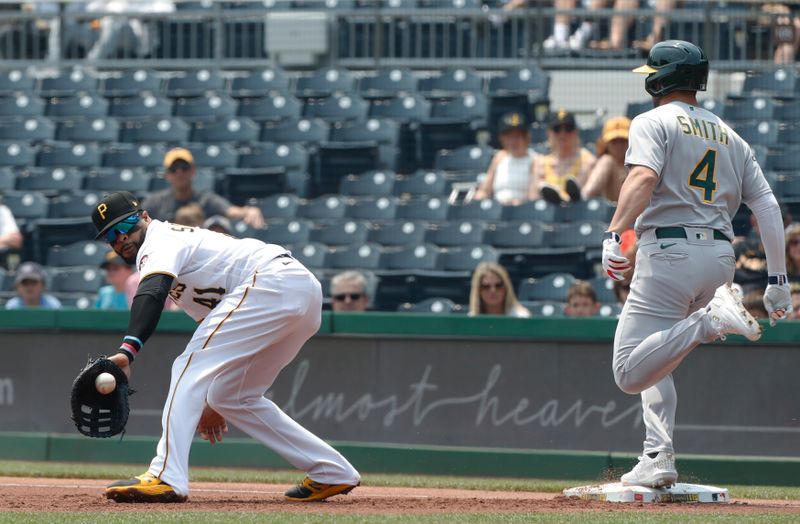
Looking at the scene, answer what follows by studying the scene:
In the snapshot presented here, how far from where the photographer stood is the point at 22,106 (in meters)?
14.7

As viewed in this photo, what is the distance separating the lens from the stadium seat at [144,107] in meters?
14.3

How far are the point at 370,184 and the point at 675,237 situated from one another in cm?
690

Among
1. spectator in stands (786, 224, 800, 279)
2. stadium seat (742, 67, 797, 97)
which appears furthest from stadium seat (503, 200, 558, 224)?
stadium seat (742, 67, 797, 97)

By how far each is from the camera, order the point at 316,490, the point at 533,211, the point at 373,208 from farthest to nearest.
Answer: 1. the point at 373,208
2. the point at 533,211
3. the point at 316,490

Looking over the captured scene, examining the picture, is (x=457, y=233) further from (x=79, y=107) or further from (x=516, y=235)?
(x=79, y=107)

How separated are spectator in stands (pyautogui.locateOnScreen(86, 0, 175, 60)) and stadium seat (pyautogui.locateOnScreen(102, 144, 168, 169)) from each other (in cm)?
260

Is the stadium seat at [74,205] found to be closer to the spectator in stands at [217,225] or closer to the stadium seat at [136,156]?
the stadium seat at [136,156]

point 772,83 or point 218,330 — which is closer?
point 218,330

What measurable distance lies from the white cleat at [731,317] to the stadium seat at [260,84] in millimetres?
9311

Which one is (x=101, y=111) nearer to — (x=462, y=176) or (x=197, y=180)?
(x=197, y=180)

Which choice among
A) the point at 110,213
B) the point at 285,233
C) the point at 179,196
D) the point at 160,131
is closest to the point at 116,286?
the point at 179,196

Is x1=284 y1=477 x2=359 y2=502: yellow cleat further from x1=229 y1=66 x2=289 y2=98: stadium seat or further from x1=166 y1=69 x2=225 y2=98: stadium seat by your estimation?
x1=166 y1=69 x2=225 y2=98: stadium seat

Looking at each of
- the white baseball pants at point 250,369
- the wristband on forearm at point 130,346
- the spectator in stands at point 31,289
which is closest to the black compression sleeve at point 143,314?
the wristband on forearm at point 130,346

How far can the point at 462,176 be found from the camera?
12.6 m
